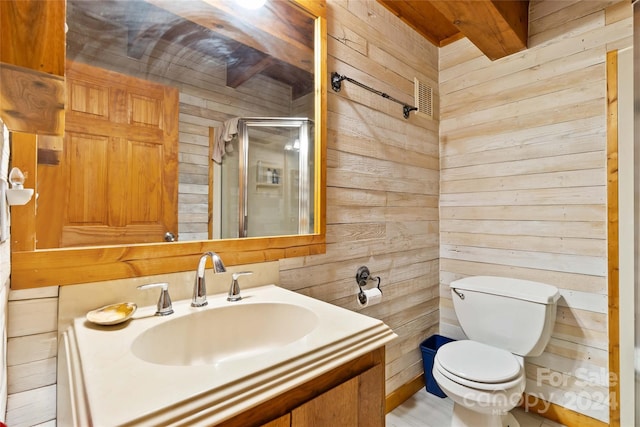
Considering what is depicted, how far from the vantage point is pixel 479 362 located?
141 centimetres

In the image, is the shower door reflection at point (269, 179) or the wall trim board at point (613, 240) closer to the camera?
the shower door reflection at point (269, 179)

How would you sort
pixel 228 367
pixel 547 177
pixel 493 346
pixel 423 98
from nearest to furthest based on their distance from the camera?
pixel 228 367, pixel 493 346, pixel 547 177, pixel 423 98

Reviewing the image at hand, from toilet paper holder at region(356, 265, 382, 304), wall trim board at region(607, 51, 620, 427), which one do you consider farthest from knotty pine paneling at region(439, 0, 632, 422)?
toilet paper holder at region(356, 265, 382, 304)

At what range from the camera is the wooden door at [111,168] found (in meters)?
0.86

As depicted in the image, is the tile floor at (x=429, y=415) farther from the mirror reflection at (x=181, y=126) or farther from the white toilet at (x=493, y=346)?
the mirror reflection at (x=181, y=126)

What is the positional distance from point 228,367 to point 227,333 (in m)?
0.40

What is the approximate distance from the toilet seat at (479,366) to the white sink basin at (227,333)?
871 millimetres

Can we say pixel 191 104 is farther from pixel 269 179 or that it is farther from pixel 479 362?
pixel 479 362

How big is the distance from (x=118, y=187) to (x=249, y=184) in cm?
50

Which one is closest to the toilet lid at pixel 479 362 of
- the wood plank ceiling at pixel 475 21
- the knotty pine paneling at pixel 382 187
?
the knotty pine paneling at pixel 382 187

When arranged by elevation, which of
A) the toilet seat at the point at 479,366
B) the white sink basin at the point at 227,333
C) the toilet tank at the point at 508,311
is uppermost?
the white sink basin at the point at 227,333

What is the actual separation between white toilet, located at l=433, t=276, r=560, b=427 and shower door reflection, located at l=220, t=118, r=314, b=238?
0.98m

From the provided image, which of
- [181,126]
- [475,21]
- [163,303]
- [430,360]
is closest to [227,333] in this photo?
[163,303]

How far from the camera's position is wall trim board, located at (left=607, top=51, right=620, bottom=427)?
150 centimetres
